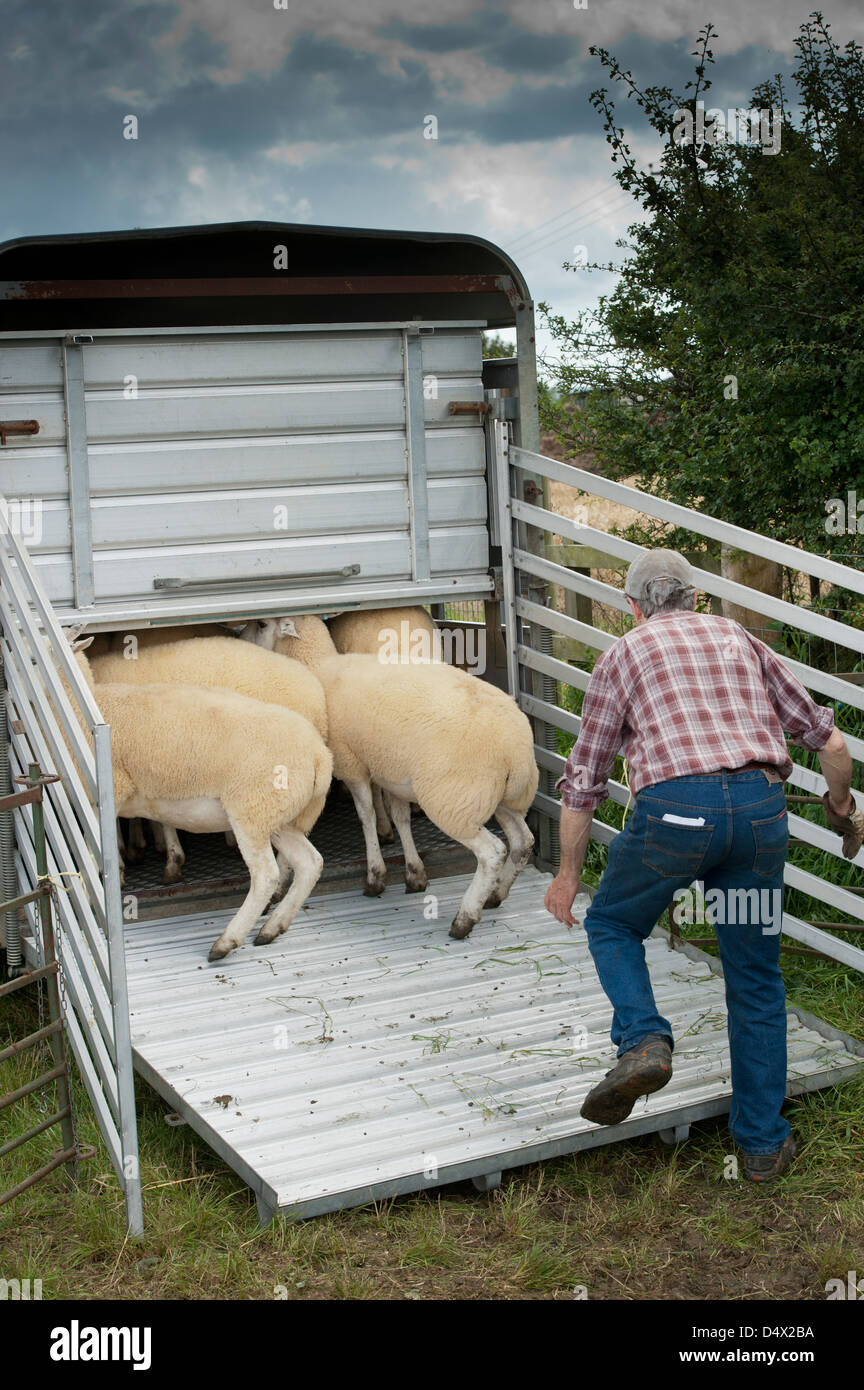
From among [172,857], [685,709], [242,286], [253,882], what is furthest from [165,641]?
[685,709]

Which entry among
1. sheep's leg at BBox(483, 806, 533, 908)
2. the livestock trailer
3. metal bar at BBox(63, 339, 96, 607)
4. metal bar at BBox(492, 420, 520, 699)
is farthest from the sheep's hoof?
metal bar at BBox(63, 339, 96, 607)

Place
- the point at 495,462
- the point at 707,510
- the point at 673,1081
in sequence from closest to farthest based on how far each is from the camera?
the point at 673,1081
the point at 495,462
the point at 707,510

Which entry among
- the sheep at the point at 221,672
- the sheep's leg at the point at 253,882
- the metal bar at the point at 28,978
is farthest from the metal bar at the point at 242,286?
the metal bar at the point at 28,978

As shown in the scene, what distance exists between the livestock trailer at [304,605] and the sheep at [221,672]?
8.1 inches

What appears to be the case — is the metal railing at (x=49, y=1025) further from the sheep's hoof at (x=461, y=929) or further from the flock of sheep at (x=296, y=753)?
the sheep's hoof at (x=461, y=929)

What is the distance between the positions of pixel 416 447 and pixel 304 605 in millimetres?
1029

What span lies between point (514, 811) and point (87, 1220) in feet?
9.27

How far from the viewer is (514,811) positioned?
624 centimetres

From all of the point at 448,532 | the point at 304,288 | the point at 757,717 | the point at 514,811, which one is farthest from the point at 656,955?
the point at 304,288

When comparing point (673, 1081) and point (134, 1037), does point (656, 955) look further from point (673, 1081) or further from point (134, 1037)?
point (134, 1037)

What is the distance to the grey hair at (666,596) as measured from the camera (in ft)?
14.1

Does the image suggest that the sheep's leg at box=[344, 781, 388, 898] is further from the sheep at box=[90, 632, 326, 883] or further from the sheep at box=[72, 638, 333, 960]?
the sheep at box=[72, 638, 333, 960]

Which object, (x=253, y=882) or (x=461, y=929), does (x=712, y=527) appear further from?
(x=253, y=882)

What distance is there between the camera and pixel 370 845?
6.55 m
